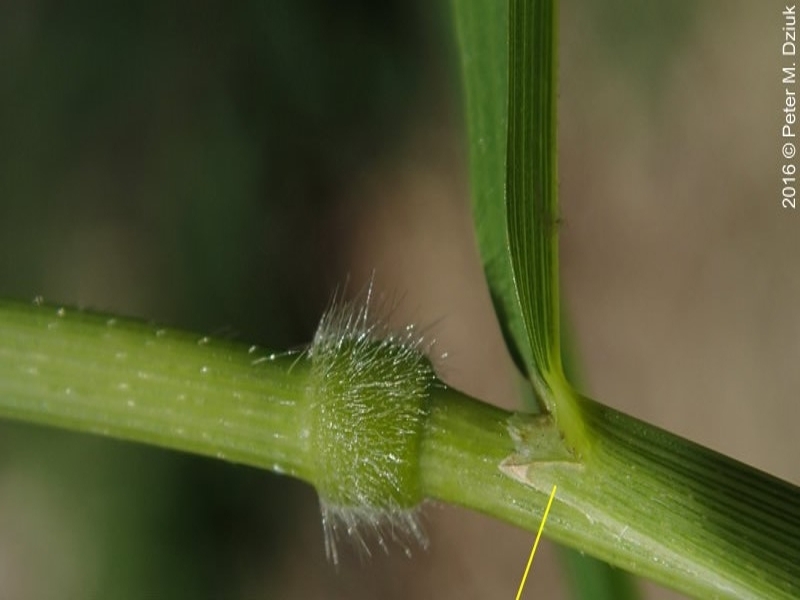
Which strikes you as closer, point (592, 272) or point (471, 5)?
point (471, 5)

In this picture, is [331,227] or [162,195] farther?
[331,227]

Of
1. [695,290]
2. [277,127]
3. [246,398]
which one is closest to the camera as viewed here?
[246,398]

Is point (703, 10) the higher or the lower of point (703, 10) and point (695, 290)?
the higher

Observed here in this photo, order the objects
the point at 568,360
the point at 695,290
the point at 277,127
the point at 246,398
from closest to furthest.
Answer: the point at 246,398, the point at 568,360, the point at 277,127, the point at 695,290

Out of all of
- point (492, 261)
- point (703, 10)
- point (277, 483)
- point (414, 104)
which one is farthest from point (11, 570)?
point (703, 10)

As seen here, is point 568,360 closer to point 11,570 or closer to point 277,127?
point 277,127

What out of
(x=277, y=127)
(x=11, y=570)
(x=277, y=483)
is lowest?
(x=11, y=570)
